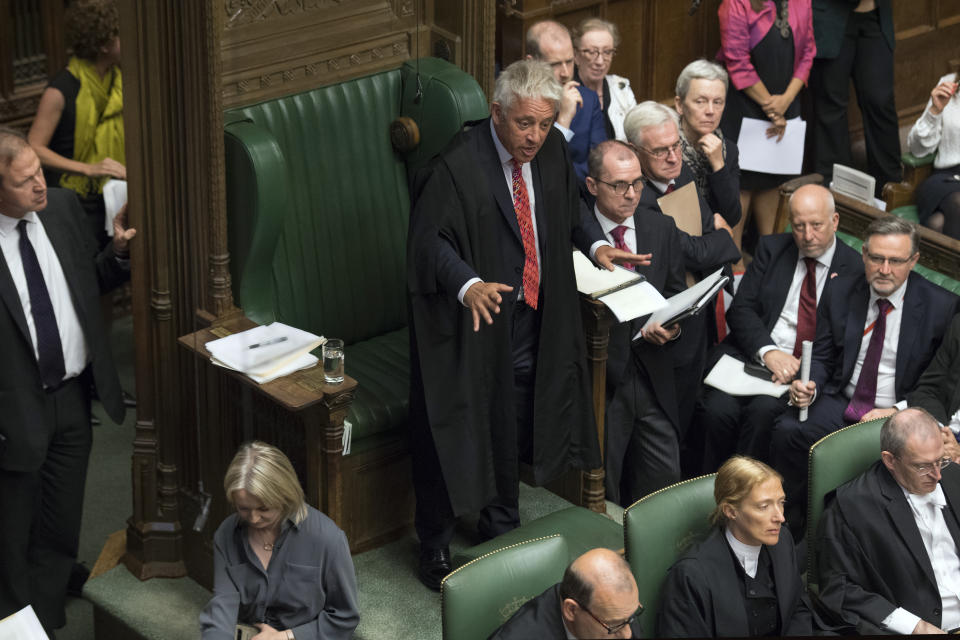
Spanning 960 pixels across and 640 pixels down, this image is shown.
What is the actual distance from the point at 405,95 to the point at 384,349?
76 centimetres

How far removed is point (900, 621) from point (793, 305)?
132 cm

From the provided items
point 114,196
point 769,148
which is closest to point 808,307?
point 769,148

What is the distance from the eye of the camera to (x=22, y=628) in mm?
3436

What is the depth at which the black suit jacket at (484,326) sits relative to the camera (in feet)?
13.1

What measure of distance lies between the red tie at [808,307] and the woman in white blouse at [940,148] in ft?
3.53

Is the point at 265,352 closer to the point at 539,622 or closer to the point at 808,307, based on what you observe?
the point at 539,622

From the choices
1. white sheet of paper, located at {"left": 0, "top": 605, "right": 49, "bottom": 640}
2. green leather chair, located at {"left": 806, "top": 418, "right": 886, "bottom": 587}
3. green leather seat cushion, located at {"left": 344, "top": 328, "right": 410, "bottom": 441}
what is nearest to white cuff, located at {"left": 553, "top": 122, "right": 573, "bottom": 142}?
green leather seat cushion, located at {"left": 344, "top": 328, "right": 410, "bottom": 441}

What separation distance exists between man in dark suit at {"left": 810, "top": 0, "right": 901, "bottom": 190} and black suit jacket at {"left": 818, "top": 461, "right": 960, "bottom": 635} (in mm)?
2724

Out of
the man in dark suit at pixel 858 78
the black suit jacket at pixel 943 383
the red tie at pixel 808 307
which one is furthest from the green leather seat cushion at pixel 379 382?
the man in dark suit at pixel 858 78

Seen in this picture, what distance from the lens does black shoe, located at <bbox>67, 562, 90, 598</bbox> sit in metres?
4.88

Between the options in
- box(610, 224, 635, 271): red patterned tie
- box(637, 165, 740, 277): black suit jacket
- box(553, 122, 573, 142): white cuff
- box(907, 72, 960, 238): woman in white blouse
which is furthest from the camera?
box(907, 72, 960, 238): woman in white blouse

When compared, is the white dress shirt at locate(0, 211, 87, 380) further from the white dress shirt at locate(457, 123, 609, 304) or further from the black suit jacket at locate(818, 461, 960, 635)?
the black suit jacket at locate(818, 461, 960, 635)

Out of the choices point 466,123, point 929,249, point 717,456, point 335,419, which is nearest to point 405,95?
point 466,123

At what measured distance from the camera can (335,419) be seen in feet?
13.0
